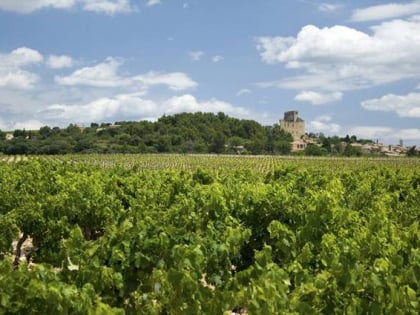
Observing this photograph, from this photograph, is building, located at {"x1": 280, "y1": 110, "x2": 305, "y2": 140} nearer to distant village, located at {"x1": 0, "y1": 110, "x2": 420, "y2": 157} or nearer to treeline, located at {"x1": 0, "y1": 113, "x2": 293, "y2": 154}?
distant village, located at {"x1": 0, "y1": 110, "x2": 420, "y2": 157}

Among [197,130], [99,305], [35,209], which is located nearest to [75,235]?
[99,305]

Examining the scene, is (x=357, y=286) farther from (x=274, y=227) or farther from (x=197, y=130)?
(x=197, y=130)

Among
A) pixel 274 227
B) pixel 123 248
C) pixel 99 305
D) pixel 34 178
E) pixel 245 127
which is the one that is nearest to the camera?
pixel 99 305

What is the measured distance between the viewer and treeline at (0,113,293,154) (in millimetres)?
98500

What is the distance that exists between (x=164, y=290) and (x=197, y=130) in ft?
403

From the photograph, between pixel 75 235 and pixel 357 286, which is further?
pixel 75 235

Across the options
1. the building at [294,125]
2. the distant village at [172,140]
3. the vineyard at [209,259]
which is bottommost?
the vineyard at [209,259]

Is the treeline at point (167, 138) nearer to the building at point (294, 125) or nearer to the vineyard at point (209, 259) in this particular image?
the building at point (294, 125)

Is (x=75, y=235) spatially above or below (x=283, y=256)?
above

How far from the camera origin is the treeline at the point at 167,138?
323ft

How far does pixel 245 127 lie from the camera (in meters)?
141

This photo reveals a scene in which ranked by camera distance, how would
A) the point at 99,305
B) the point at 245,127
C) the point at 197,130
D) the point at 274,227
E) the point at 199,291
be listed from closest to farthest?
the point at 99,305, the point at 199,291, the point at 274,227, the point at 197,130, the point at 245,127

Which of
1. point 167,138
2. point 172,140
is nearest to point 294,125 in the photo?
point 172,140

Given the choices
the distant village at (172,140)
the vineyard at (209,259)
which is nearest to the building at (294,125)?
the distant village at (172,140)
